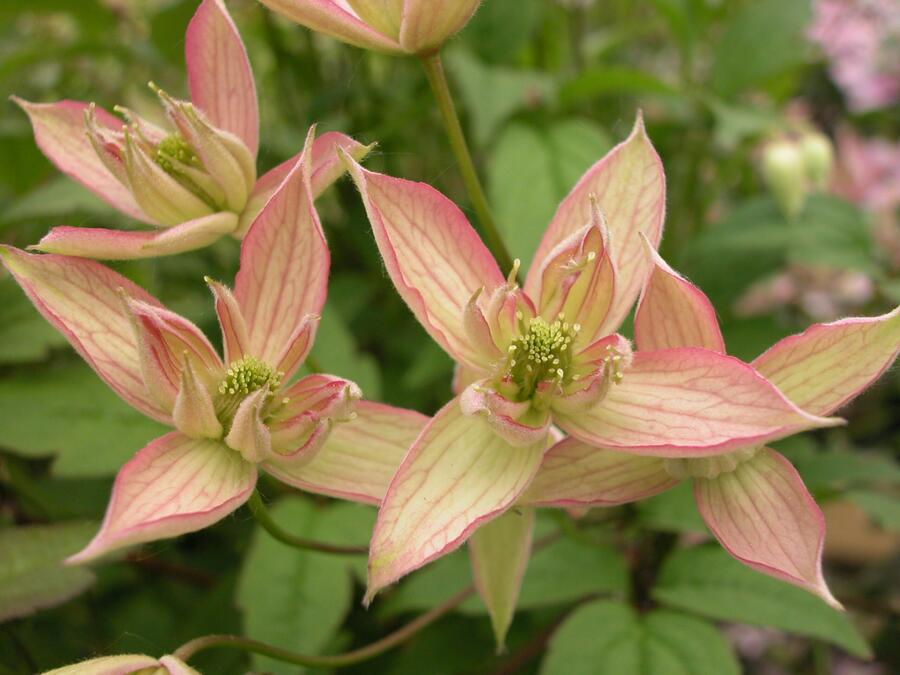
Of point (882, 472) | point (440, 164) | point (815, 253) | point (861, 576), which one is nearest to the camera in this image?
point (882, 472)

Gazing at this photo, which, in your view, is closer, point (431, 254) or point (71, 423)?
point (431, 254)

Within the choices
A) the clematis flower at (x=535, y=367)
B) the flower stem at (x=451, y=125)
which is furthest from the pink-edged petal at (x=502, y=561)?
the flower stem at (x=451, y=125)

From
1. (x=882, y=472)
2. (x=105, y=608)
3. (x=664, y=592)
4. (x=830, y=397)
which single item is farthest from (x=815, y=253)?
(x=105, y=608)

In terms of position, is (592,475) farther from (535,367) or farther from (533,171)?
(533,171)

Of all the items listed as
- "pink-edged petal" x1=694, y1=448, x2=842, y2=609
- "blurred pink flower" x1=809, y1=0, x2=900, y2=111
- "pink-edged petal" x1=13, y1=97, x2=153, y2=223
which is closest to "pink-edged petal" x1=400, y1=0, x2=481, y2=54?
"pink-edged petal" x1=13, y1=97, x2=153, y2=223

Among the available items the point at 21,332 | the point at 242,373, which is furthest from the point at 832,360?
the point at 21,332

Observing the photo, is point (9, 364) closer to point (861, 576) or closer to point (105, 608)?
point (105, 608)

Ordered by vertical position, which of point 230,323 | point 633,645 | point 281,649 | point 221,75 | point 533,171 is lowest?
point 633,645
